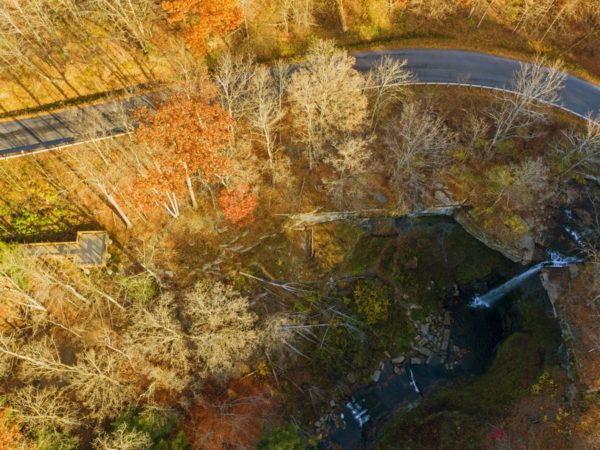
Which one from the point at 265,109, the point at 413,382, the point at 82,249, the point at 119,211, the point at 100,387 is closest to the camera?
the point at 100,387

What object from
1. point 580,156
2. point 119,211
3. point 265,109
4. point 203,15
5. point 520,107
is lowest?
point 580,156

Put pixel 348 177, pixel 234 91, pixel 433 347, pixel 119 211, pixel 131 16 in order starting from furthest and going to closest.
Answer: pixel 131 16 < pixel 348 177 < pixel 433 347 < pixel 119 211 < pixel 234 91

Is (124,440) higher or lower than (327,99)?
lower

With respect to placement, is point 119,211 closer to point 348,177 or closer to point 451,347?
point 348,177

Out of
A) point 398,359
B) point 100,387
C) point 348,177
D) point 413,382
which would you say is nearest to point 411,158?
point 348,177

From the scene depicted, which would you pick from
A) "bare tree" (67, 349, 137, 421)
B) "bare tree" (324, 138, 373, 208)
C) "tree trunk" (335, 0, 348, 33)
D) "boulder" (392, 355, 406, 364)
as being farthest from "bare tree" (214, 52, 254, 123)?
"boulder" (392, 355, 406, 364)

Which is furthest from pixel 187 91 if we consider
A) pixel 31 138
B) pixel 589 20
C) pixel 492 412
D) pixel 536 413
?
pixel 589 20

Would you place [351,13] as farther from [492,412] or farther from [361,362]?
[492,412]
